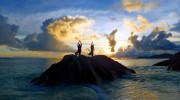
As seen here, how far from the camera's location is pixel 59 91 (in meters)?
34.0

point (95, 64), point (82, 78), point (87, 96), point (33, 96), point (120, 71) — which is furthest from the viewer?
point (120, 71)

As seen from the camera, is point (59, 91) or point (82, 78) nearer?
point (59, 91)

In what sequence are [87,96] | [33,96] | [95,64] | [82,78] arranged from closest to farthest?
1. [87,96]
2. [33,96]
3. [82,78]
4. [95,64]

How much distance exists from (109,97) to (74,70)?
8128 millimetres

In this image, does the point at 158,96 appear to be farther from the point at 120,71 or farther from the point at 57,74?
the point at 120,71

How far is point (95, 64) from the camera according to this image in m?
42.9

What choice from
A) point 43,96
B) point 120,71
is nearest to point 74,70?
point 43,96

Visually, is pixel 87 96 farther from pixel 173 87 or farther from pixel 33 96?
pixel 173 87

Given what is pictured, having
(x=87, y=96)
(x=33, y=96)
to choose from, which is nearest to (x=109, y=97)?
(x=87, y=96)

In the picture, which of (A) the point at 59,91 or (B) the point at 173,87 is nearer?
(A) the point at 59,91

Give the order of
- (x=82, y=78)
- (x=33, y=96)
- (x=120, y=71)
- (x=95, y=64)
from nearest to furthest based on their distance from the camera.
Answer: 1. (x=33, y=96)
2. (x=82, y=78)
3. (x=95, y=64)
4. (x=120, y=71)

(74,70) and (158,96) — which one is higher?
(74,70)

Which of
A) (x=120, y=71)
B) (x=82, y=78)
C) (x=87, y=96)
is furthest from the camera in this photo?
(x=120, y=71)

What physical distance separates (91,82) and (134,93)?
630cm
